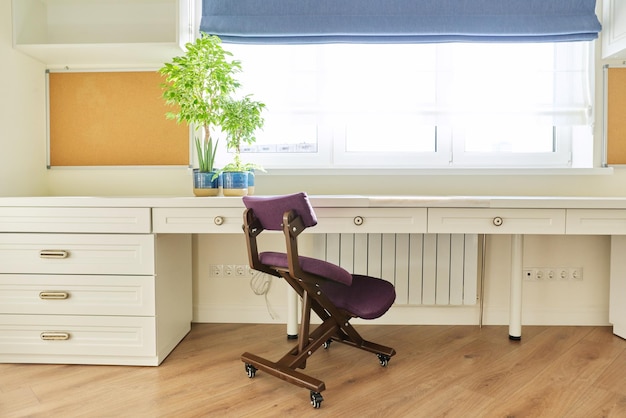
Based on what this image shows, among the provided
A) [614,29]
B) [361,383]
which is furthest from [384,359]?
[614,29]

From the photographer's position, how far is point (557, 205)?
197cm

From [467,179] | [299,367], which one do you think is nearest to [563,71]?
[467,179]

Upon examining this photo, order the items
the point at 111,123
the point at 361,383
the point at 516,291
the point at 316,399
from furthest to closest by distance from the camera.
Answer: the point at 111,123
the point at 516,291
the point at 361,383
the point at 316,399

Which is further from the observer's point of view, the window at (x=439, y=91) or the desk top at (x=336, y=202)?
the window at (x=439, y=91)

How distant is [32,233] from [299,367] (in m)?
1.32

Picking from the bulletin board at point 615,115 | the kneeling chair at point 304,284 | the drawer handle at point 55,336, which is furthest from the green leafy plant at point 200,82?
the bulletin board at point 615,115

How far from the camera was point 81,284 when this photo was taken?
6.39ft

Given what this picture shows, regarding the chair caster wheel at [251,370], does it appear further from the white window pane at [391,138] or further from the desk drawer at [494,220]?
the white window pane at [391,138]

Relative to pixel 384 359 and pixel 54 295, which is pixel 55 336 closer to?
pixel 54 295

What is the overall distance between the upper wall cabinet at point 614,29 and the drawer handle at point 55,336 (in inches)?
122

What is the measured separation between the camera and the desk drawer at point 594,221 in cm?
199

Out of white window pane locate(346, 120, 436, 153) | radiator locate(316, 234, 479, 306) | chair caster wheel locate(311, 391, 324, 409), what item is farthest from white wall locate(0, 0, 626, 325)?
chair caster wheel locate(311, 391, 324, 409)

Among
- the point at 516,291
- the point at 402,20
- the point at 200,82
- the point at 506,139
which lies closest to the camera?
the point at 200,82

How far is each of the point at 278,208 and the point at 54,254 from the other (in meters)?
1.07
